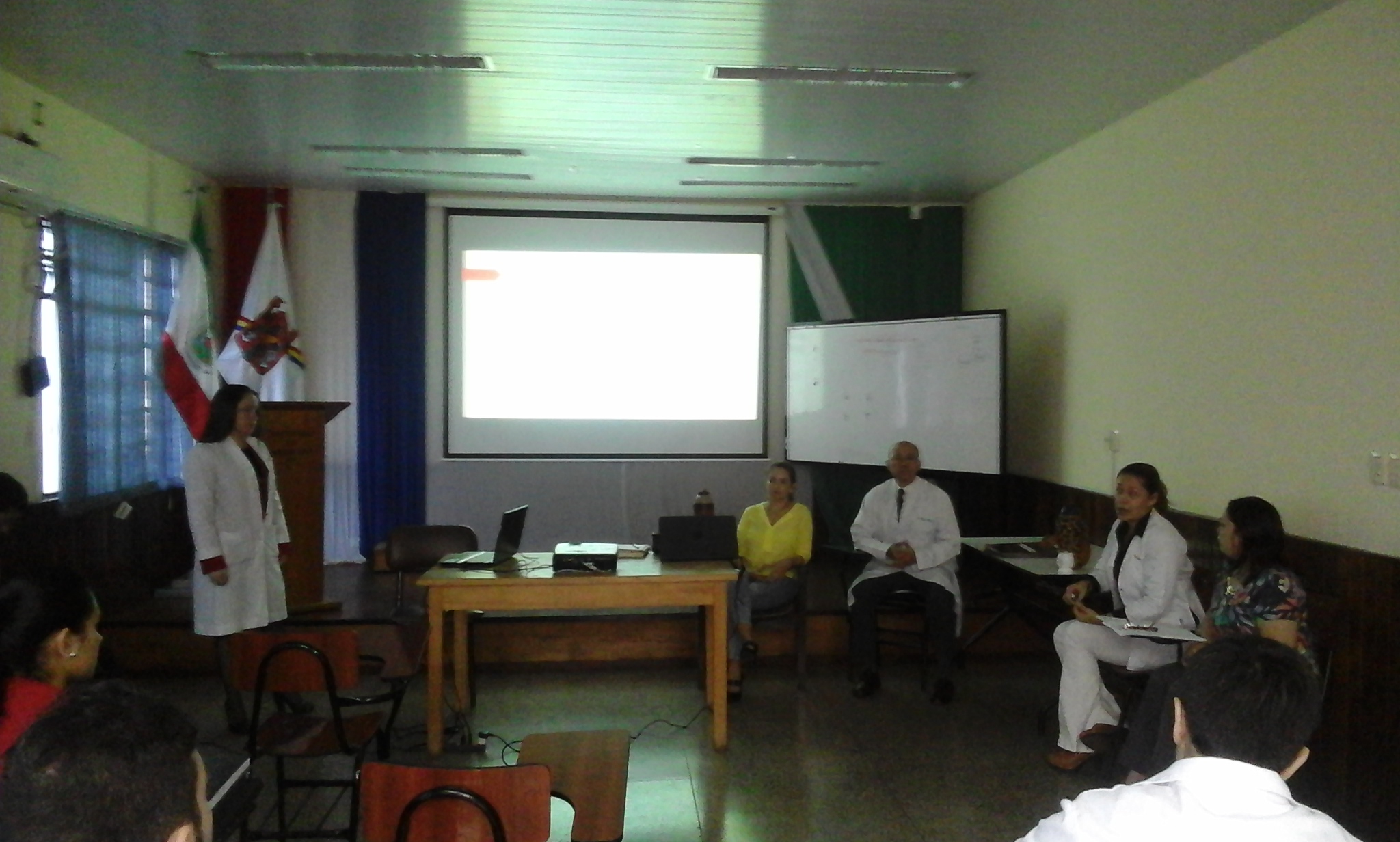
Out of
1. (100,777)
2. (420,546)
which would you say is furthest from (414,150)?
(100,777)

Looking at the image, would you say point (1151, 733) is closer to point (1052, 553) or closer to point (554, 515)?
point (1052, 553)

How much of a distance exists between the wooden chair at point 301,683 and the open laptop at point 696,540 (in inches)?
58.5

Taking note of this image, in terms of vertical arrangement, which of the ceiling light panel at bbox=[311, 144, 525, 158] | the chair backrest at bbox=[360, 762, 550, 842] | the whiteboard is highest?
the ceiling light panel at bbox=[311, 144, 525, 158]

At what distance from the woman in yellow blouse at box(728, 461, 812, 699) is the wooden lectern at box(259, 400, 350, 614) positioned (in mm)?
2360

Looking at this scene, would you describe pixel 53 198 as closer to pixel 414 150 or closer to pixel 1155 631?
pixel 414 150

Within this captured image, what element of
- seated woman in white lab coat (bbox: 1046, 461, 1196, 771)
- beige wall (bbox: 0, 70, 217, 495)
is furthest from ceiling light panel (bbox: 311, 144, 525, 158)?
seated woman in white lab coat (bbox: 1046, 461, 1196, 771)

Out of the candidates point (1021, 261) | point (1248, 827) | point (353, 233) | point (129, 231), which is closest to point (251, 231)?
point (353, 233)

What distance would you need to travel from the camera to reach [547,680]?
16.9 ft

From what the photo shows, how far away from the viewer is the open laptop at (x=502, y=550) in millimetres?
4207

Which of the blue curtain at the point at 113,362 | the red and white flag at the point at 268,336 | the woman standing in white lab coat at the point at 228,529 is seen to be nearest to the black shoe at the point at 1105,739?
the woman standing in white lab coat at the point at 228,529

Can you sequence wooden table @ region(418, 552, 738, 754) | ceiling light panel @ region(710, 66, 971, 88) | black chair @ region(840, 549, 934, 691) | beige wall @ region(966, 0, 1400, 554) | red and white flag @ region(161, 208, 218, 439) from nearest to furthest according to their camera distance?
beige wall @ region(966, 0, 1400, 554) < wooden table @ region(418, 552, 738, 754) < ceiling light panel @ region(710, 66, 971, 88) < black chair @ region(840, 549, 934, 691) < red and white flag @ region(161, 208, 218, 439)

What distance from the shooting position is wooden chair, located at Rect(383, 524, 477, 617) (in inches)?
193

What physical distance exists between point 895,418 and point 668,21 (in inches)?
139

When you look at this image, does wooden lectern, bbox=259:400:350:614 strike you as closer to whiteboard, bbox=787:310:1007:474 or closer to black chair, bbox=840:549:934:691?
black chair, bbox=840:549:934:691
